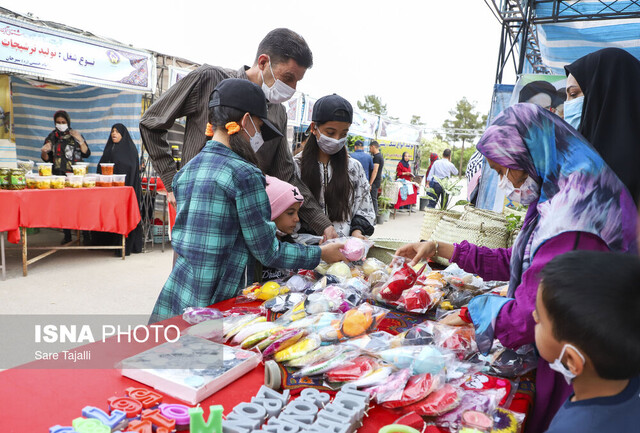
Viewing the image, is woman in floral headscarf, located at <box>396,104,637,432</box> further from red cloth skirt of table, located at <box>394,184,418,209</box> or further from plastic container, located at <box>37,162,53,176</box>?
red cloth skirt of table, located at <box>394,184,418,209</box>

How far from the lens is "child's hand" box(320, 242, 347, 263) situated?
78.4 inches

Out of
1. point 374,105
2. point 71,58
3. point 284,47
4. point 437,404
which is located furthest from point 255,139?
point 374,105

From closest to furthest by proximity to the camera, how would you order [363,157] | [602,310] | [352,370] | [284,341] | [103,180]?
[602,310]
[352,370]
[284,341]
[103,180]
[363,157]

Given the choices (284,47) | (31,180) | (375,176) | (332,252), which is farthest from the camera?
(375,176)

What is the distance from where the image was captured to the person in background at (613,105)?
1864 millimetres

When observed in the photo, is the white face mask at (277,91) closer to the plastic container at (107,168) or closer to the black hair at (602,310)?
the black hair at (602,310)

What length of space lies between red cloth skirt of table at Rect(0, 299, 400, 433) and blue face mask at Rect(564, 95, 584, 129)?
5.71ft

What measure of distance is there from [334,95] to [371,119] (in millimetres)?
12524

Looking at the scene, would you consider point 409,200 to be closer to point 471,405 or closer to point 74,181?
point 74,181

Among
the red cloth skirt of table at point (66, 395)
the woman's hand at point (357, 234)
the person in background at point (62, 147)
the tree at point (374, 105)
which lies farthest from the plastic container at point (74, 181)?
the tree at point (374, 105)

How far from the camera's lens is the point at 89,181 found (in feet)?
18.8

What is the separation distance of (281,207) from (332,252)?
1.10ft

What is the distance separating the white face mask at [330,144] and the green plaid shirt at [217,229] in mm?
986

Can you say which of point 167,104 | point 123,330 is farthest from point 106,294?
point 123,330
